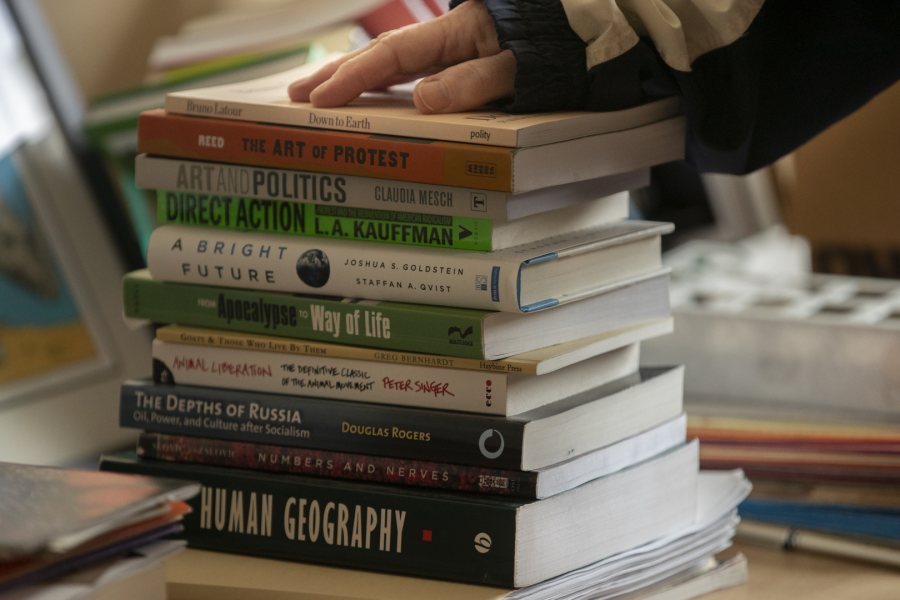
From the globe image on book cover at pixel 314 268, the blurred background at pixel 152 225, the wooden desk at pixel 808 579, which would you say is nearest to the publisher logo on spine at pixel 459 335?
the globe image on book cover at pixel 314 268

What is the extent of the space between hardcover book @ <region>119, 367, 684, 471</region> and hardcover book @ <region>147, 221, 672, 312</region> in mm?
78

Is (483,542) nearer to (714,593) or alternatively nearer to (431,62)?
(714,593)

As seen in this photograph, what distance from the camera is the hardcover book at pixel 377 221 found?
0.86 meters

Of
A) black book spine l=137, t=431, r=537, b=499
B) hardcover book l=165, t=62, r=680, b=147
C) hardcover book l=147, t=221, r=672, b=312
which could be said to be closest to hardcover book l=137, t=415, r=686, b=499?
black book spine l=137, t=431, r=537, b=499

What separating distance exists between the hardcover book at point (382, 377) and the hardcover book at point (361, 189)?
0.35 ft

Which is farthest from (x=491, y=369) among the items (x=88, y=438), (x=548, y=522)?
(x=88, y=438)

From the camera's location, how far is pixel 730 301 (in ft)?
4.37

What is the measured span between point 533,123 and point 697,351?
471 mm

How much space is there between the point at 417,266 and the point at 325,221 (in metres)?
0.08

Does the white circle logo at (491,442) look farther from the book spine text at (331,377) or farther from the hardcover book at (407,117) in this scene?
the hardcover book at (407,117)

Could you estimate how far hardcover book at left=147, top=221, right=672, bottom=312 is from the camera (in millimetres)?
841

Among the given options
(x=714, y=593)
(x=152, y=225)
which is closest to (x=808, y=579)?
(x=714, y=593)

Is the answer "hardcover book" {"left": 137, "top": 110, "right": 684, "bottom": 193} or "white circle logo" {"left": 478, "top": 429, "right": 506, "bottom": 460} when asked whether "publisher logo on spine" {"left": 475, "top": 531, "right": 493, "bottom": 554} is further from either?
"hardcover book" {"left": 137, "top": 110, "right": 684, "bottom": 193}

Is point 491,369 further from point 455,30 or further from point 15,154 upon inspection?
point 15,154
